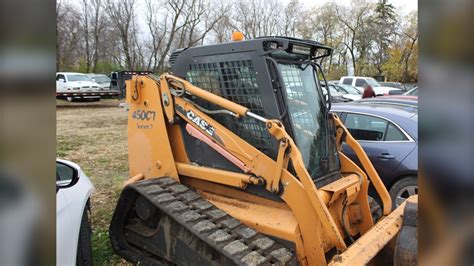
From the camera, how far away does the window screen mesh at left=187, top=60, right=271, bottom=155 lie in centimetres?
374

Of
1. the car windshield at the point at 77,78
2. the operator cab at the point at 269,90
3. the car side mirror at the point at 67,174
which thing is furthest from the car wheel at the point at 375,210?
the car windshield at the point at 77,78

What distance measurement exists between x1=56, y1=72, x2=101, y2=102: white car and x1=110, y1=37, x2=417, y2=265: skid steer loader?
22.7 m

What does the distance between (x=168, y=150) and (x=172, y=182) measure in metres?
0.33

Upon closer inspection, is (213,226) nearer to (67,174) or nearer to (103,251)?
(67,174)

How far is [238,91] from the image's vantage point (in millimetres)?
3869

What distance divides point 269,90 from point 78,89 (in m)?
24.4

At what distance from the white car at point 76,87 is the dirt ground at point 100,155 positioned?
212 inches

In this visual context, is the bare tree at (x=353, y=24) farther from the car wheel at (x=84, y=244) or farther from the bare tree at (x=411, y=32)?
the car wheel at (x=84, y=244)

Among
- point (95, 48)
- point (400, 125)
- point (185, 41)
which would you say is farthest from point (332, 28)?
point (400, 125)

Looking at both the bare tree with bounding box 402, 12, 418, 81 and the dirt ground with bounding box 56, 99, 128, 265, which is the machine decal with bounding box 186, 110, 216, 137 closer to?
the dirt ground with bounding box 56, 99, 128, 265

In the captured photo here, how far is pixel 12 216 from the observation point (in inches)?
26.8

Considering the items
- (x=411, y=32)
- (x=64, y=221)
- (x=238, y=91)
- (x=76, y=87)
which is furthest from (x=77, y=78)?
(x=64, y=221)

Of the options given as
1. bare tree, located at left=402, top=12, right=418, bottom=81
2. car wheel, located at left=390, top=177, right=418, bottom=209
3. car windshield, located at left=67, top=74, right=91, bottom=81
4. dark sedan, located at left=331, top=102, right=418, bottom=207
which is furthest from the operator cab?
car windshield, located at left=67, top=74, right=91, bottom=81

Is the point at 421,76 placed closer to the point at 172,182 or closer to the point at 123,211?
the point at 172,182
